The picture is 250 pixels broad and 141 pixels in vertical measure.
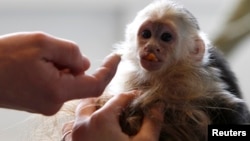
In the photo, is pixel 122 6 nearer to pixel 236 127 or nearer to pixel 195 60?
pixel 195 60

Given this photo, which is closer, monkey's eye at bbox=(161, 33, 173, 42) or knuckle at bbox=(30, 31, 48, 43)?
knuckle at bbox=(30, 31, 48, 43)

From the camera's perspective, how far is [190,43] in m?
1.18

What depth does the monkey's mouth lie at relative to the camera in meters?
1.04

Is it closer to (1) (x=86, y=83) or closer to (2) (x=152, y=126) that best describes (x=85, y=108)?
(2) (x=152, y=126)

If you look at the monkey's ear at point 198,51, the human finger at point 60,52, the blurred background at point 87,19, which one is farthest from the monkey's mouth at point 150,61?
the blurred background at point 87,19

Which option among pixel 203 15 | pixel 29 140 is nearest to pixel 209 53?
pixel 29 140

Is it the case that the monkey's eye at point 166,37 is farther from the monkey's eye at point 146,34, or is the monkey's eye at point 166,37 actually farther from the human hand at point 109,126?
the human hand at point 109,126

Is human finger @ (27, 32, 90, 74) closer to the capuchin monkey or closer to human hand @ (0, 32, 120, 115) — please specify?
human hand @ (0, 32, 120, 115)

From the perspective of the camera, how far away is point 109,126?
0.95m

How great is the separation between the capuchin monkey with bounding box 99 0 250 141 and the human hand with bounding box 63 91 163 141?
3 cm

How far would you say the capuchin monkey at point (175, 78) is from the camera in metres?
1.01

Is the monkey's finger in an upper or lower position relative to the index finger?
lower

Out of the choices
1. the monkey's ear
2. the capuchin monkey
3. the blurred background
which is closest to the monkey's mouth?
the capuchin monkey

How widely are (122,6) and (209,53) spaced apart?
1087 millimetres
